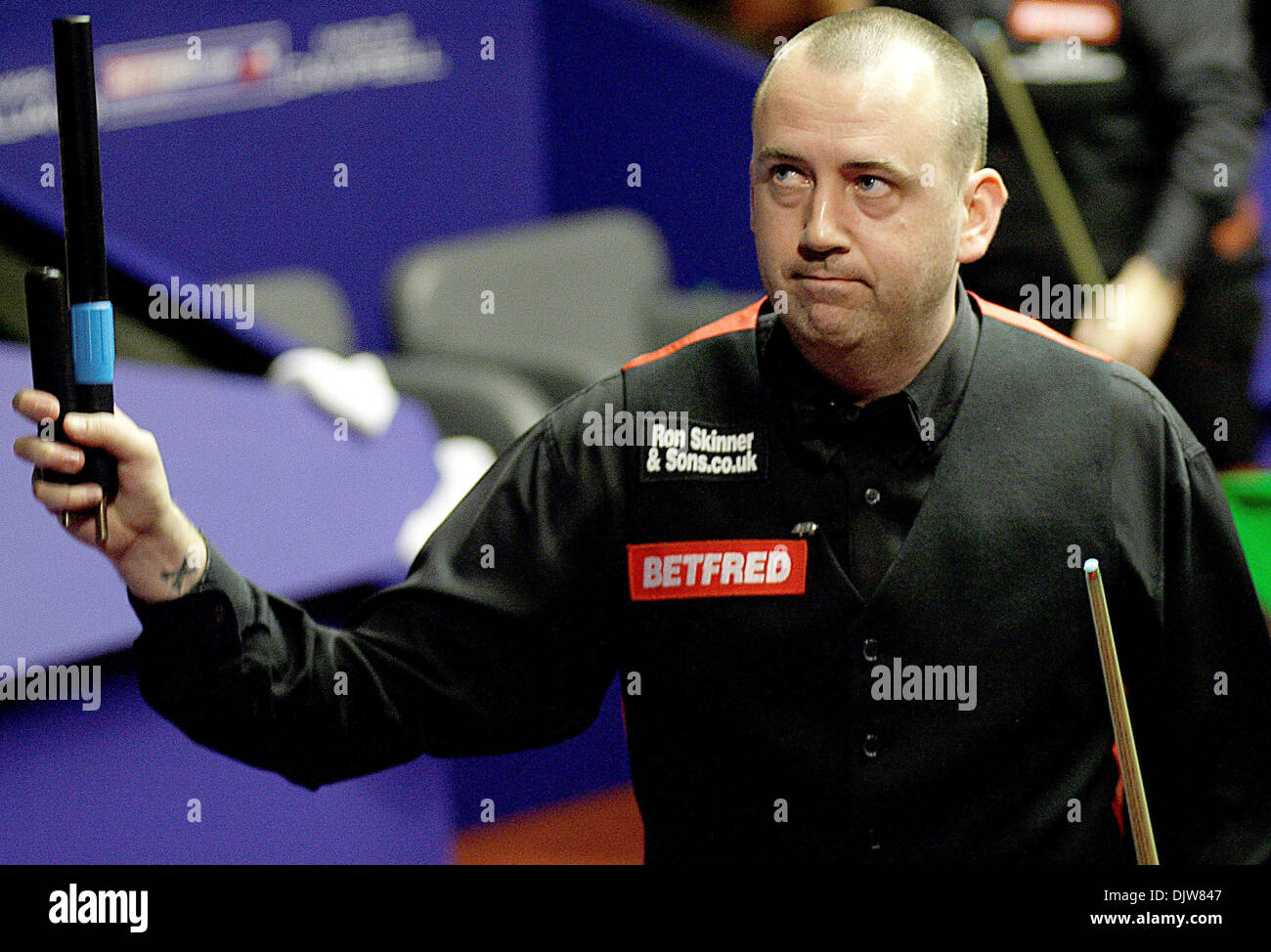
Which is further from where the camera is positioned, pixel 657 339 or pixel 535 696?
pixel 657 339

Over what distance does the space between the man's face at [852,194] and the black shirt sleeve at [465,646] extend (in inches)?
7.3

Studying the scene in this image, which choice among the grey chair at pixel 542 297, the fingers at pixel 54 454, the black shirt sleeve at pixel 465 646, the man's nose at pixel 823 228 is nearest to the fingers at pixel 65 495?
the fingers at pixel 54 454

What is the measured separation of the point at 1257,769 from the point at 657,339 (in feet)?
6.67

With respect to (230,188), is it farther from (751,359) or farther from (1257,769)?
(1257,769)

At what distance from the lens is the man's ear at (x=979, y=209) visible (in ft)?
4.26

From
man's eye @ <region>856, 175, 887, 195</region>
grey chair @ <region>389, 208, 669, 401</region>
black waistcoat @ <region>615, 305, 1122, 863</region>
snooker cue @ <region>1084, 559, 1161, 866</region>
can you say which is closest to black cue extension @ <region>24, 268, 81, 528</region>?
black waistcoat @ <region>615, 305, 1122, 863</region>

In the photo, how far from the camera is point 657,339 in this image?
3289 mm

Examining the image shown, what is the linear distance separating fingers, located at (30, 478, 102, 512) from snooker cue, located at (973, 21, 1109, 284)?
1158 mm

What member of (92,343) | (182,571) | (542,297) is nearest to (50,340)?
(92,343)

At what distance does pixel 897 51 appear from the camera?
4.08ft

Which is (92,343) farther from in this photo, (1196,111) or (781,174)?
(1196,111)

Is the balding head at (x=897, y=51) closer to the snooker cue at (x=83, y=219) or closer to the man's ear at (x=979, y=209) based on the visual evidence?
the man's ear at (x=979, y=209)
